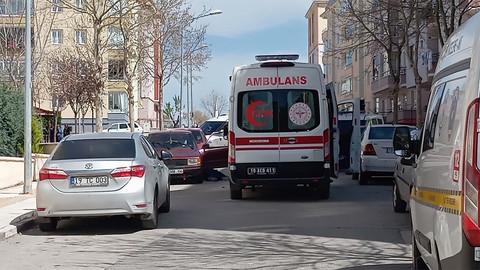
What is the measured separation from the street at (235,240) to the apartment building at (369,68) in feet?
53.3

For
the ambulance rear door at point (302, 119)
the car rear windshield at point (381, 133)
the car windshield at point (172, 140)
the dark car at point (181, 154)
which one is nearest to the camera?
the ambulance rear door at point (302, 119)

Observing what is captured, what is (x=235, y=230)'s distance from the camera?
11867 mm

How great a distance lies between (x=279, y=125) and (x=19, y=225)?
18.9ft

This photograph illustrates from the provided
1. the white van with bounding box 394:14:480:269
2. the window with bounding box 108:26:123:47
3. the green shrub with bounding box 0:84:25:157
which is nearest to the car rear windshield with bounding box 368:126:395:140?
the green shrub with bounding box 0:84:25:157

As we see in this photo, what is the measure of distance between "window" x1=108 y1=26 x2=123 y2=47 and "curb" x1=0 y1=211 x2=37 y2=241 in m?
21.0

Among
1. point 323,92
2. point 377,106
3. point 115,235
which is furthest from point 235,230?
point 377,106

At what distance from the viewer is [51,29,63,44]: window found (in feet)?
182

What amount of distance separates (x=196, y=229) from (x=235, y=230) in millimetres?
660

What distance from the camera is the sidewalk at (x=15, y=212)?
39.3ft

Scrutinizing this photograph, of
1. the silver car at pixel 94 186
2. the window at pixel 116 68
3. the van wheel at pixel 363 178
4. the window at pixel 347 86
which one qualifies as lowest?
the van wheel at pixel 363 178

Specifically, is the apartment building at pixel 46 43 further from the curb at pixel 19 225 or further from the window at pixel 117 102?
the curb at pixel 19 225

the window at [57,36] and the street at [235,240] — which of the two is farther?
the window at [57,36]

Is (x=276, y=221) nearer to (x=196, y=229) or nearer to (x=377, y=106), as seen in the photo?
(x=196, y=229)

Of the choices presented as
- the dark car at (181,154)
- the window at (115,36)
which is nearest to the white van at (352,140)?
the dark car at (181,154)
